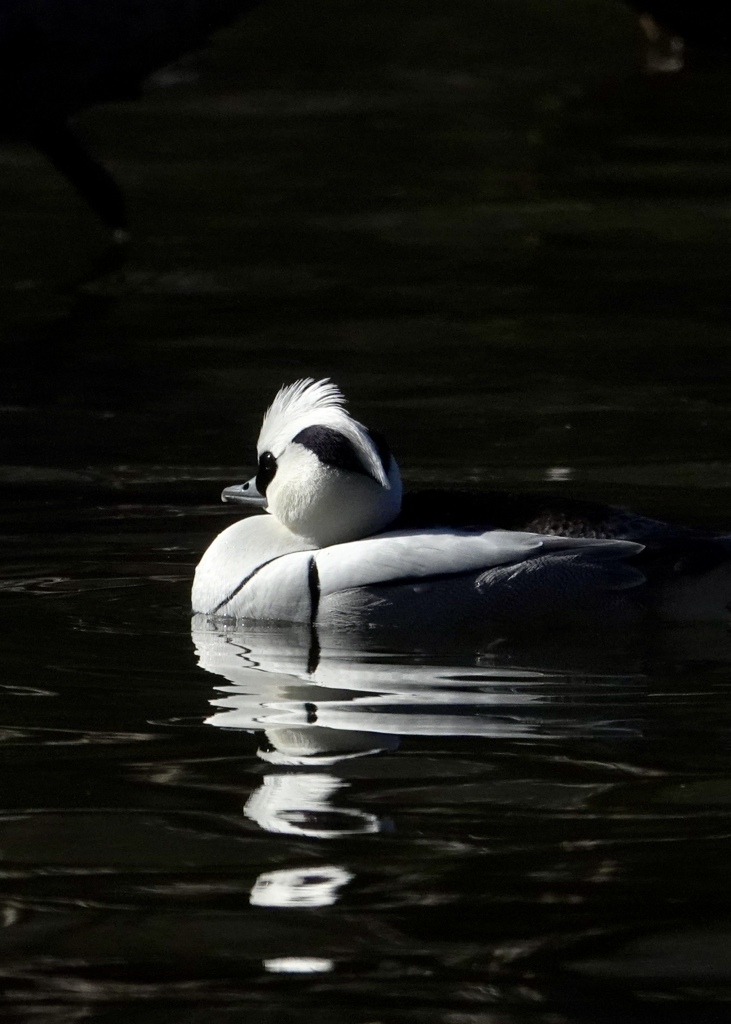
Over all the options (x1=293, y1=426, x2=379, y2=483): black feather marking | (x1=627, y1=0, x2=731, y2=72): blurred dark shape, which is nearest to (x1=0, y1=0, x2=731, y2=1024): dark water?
(x1=293, y1=426, x2=379, y2=483): black feather marking

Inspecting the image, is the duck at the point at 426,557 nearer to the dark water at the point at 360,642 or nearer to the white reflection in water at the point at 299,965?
the dark water at the point at 360,642

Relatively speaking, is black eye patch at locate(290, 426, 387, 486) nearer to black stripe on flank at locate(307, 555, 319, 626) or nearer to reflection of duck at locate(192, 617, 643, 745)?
black stripe on flank at locate(307, 555, 319, 626)

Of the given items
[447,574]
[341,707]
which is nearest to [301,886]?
[341,707]

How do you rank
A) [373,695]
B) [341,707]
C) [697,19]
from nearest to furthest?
[341,707] < [373,695] < [697,19]

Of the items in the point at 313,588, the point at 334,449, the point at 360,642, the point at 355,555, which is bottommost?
the point at 360,642

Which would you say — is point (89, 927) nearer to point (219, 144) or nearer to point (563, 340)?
point (563, 340)

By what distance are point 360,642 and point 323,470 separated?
52cm

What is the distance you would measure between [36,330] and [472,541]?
5.45 meters

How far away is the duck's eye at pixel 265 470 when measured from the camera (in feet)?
21.5

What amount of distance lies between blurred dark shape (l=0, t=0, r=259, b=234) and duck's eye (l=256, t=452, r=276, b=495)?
391 centimetres

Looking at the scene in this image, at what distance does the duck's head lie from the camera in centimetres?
622

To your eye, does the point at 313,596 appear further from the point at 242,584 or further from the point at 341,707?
the point at 341,707

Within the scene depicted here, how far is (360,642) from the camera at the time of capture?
20.1 ft

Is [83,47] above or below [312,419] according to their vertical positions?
above
